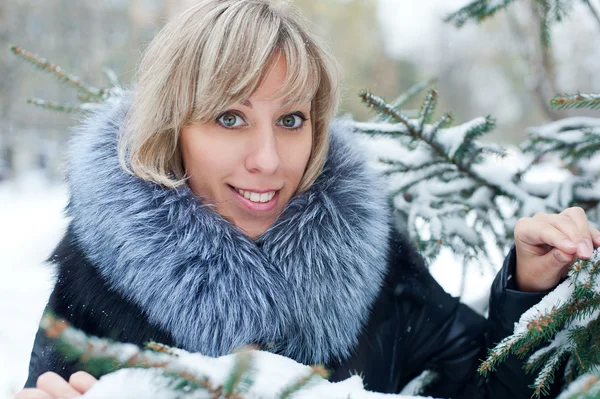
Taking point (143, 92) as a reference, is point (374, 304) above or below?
below

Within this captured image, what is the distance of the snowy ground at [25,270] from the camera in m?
2.86

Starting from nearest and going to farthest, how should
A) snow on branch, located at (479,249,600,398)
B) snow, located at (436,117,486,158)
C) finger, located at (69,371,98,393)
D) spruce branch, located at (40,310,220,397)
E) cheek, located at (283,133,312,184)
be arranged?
spruce branch, located at (40,310,220,397) → finger, located at (69,371,98,393) → snow on branch, located at (479,249,600,398) → cheek, located at (283,133,312,184) → snow, located at (436,117,486,158)

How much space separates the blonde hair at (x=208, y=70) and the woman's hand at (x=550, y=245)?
74 centimetres

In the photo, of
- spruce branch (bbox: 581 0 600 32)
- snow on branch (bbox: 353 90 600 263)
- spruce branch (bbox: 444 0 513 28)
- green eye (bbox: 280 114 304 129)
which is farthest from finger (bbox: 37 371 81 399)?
spruce branch (bbox: 581 0 600 32)

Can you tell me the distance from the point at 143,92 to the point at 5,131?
53.8 feet

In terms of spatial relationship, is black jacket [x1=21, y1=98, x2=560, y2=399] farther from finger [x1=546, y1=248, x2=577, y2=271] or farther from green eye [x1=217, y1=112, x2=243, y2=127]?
green eye [x1=217, y1=112, x2=243, y2=127]

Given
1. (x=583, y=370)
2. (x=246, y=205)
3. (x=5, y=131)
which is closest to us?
(x=583, y=370)

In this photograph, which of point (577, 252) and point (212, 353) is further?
point (212, 353)

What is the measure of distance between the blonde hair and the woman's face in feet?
0.11

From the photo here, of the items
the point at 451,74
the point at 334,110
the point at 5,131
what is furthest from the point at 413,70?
the point at 334,110

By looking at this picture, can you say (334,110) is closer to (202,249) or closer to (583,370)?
(202,249)

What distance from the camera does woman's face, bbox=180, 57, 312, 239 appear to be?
4.56 feet

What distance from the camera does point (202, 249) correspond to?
1367mm

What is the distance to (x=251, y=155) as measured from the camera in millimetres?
1402
